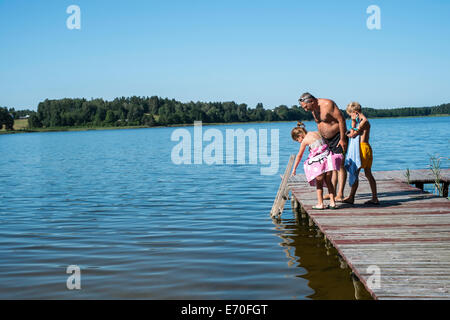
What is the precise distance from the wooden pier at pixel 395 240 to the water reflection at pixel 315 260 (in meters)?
0.57

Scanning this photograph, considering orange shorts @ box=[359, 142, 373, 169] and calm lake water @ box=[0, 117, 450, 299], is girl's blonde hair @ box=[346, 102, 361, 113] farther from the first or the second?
calm lake water @ box=[0, 117, 450, 299]

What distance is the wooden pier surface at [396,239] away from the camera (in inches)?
169

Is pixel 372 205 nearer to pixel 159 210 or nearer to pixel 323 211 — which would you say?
pixel 323 211

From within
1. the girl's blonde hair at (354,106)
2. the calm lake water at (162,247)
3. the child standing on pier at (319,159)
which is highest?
the girl's blonde hair at (354,106)

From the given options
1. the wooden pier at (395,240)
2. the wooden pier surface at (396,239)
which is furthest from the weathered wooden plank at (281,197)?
the wooden pier surface at (396,239)

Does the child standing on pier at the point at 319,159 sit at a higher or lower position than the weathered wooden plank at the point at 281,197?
higher

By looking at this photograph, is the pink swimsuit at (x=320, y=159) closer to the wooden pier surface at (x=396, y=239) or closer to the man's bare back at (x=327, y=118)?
the man's bare back at (x=327, y=118)

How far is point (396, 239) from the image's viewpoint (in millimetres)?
5852

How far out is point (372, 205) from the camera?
820 centimetres

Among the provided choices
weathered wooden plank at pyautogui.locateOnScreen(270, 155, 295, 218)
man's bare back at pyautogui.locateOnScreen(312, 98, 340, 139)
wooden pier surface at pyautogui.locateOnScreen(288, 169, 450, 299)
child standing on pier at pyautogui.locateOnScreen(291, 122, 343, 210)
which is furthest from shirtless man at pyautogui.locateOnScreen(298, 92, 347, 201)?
weathered wooden plank at pyautogui.locateOnScreen(270, 155, 295, 218)

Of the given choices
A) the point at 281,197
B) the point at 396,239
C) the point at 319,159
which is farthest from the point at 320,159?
the point at 281,197

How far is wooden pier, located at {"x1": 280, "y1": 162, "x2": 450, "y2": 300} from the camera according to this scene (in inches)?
169

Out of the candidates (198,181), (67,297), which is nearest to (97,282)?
(67,297)
